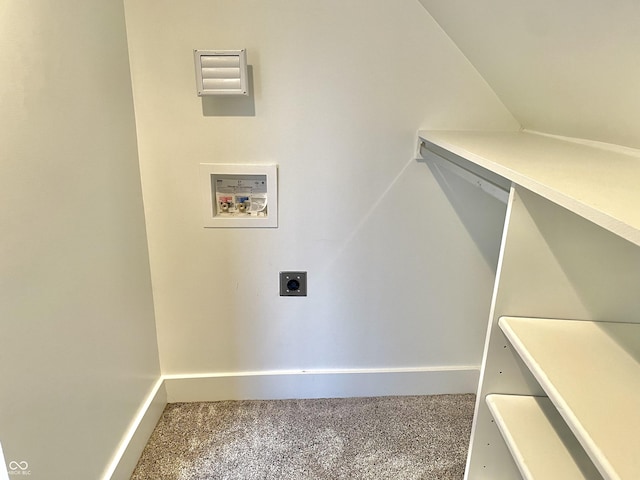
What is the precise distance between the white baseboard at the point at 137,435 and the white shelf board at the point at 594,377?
1.16 m

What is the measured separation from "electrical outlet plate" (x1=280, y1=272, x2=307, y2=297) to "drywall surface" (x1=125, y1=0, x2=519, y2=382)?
31 mm

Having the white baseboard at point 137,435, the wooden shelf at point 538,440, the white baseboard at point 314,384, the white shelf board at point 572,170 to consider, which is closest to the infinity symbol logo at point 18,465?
the white baseboard at point 137,435

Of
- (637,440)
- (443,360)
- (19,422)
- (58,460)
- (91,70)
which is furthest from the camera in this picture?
(443,360)

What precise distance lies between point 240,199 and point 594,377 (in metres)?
1.13

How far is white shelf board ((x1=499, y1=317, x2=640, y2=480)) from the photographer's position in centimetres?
60

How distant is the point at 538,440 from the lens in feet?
2.81

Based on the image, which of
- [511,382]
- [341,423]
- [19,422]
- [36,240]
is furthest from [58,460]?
[511,382]

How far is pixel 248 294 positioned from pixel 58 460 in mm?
746

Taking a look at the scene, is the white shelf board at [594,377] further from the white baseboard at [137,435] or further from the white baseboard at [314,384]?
the white baseboard at [137,435]

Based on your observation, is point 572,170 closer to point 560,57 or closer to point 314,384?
point 560,57

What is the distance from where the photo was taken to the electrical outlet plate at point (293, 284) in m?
1.53

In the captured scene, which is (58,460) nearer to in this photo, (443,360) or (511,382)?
(511,382)

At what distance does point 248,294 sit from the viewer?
1.54 meters

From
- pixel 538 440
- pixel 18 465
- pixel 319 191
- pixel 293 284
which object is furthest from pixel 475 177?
pixel 18 465
